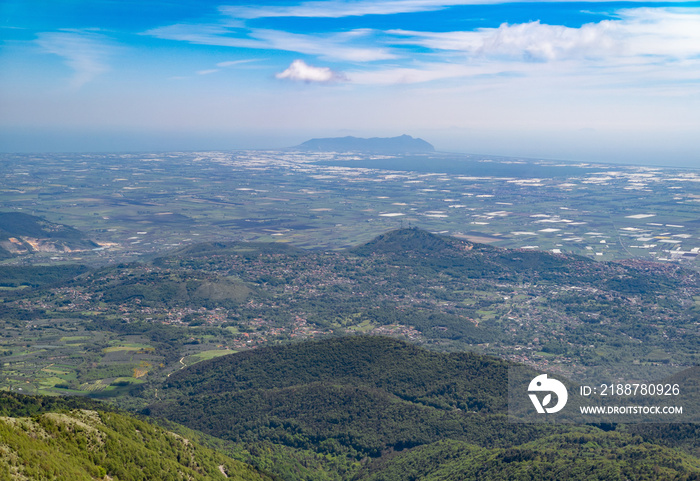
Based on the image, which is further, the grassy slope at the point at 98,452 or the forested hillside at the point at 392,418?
the forested hillside at the point at 392,418

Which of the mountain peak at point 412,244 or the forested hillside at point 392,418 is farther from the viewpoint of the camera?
the mountain peak at point 412,244

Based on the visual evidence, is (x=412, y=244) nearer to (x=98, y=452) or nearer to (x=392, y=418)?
(x=392, y=418)

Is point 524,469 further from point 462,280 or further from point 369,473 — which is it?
point 462,280

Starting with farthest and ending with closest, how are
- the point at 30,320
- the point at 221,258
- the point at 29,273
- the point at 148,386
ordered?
the point at 221,258, the point at 29,273, the point at 30,320, the point at 148,386

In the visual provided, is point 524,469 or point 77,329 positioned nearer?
point 524,469

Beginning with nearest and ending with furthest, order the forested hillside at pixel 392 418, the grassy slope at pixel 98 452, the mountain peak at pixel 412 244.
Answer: the grassy slope at pixel 98 452
the forested hillside at pixel 392 418
the mountain peak at pixel 412 244

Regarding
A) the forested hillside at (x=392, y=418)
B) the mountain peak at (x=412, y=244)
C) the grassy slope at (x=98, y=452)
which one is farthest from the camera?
the mountain peak at (x=412, y=244)

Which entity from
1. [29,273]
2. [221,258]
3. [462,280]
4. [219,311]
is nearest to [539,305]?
[462,280]

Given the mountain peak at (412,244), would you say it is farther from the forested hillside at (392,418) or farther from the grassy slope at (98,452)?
the grassy slope at (98,452)

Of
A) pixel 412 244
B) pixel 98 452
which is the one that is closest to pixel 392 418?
pixel 98 452

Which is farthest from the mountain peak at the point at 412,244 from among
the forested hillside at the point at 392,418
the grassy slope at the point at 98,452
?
the grassy slope at the point at 98,452

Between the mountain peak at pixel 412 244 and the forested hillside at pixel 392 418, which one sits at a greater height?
the mountain peak at pixel 412 244
